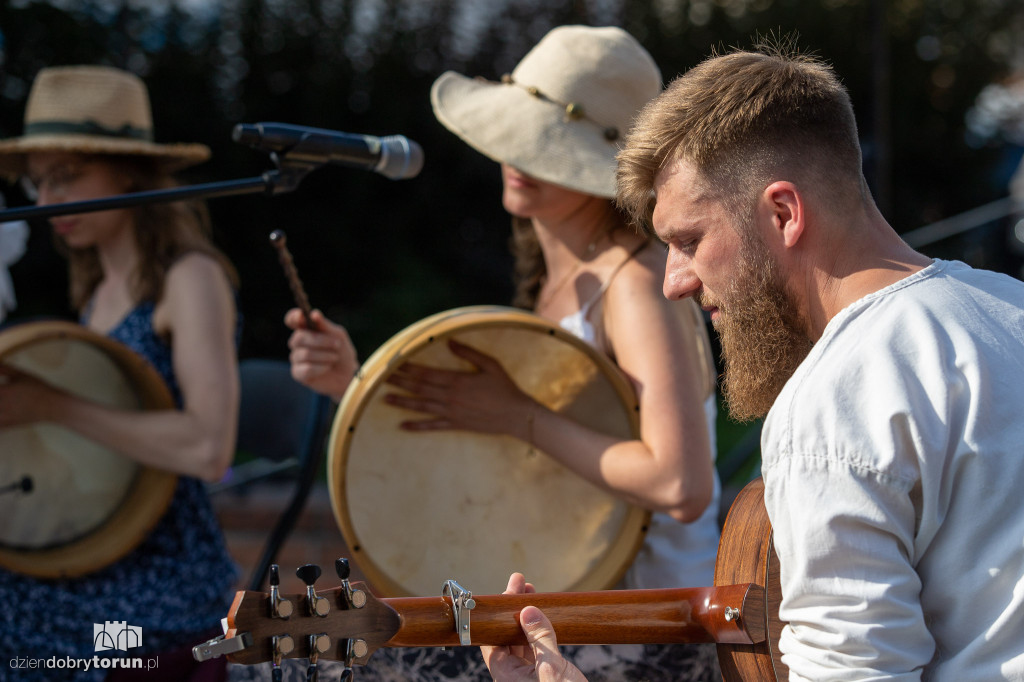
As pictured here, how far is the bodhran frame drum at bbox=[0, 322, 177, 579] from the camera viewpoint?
7.78 ft

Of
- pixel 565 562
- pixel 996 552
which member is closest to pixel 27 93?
pixel 565 562

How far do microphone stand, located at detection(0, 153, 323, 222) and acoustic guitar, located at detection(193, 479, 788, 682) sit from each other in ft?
2.46

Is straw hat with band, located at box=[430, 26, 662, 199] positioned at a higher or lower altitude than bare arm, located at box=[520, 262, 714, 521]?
higher

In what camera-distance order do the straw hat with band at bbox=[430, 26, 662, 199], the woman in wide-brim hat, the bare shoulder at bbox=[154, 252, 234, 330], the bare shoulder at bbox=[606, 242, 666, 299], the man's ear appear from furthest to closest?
the bare shoulder at bbox=[154, 252, 234, 330], the straw hat with band at bbox=[430, 26, 662, 199], the bare shoulder at bbox=[606, 242, 666, 299], the woman in wide-brim hat, the man's ear

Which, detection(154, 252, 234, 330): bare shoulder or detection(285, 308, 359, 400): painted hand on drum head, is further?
detection(154, 252, 234, 330): bare shoulder

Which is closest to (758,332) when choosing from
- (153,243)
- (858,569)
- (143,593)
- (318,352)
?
(858,569)

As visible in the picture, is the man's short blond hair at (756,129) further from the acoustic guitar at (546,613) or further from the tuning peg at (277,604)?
the tuning peg at (277,604)

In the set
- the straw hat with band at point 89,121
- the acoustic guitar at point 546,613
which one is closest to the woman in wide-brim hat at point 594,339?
the acoustic guitar at point 546,613

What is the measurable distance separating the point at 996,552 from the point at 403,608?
805 mm

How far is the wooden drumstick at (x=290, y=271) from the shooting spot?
1999mm

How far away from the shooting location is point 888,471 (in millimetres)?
1082

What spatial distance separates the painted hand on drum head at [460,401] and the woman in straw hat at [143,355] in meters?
0.74

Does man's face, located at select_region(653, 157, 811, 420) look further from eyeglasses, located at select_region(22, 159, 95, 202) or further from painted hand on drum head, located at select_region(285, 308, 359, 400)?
eyeglasses, located at select_region(22, 159, 95, 202)

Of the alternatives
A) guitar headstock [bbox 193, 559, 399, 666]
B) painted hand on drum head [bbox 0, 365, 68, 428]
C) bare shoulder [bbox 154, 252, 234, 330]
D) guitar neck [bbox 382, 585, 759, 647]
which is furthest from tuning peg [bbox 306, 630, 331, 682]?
bare shoulder [bbox 154, 252, 234, 330]
